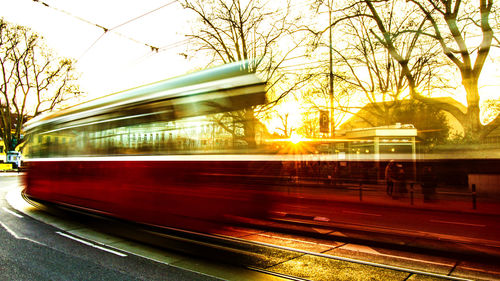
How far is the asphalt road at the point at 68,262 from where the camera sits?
4.33m

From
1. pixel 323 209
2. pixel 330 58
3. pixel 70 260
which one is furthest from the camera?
pixel 330 58

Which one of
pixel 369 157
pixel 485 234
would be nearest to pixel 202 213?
pixel 485 234

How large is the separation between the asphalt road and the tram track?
84 centimetres

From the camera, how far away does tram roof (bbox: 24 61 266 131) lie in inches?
203

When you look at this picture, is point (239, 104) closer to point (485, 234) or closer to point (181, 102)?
point (181, 102)

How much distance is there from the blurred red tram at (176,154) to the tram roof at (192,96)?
0.05ft

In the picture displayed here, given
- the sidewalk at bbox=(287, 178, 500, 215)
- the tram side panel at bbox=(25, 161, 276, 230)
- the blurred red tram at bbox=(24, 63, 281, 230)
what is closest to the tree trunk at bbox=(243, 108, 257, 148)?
the blurred red tram at bbox=(24, 63, 281, 230)

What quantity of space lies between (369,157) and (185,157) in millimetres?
8486

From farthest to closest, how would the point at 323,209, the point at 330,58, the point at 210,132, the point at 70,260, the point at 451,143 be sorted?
the point at 330,58
the point at 323,209
the point at 451,143
the point at 210,132
the point at 70,260

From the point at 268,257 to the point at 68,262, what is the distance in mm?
3018

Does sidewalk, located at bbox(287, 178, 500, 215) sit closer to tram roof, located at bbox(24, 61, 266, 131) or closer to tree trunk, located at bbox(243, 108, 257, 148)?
tree trunk, located at bbox(243, 108, 257, 148)

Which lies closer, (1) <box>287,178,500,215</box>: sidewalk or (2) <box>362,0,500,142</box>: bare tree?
(2) <box>362,0,500,142</box>: bare tree

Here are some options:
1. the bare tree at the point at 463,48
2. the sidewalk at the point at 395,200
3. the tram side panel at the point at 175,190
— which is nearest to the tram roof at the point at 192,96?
the tram side panel at the point at 175,190

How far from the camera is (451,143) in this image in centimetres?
670
